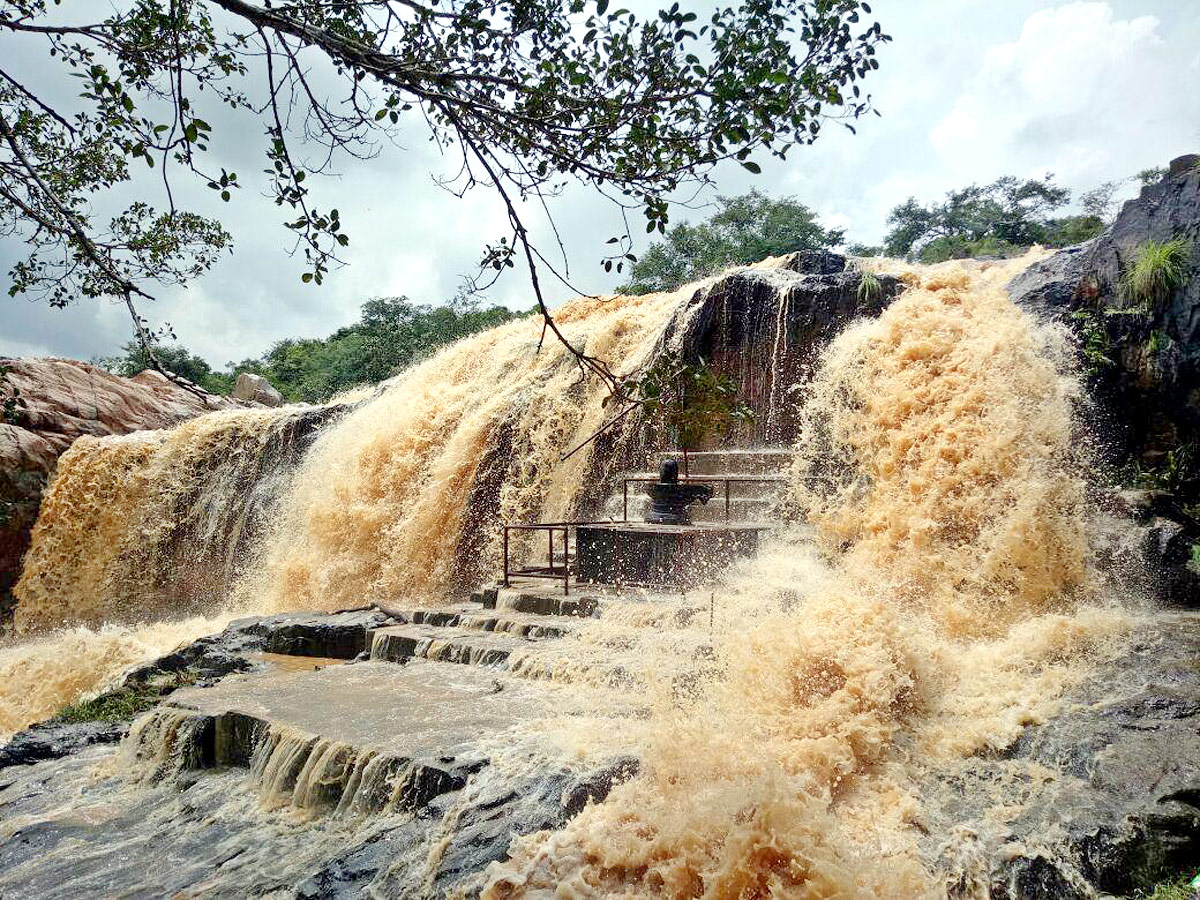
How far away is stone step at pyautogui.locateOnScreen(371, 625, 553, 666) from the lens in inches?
274

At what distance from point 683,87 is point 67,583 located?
16.7 metres

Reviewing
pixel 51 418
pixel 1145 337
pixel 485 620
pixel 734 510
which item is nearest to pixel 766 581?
pixel 734 510

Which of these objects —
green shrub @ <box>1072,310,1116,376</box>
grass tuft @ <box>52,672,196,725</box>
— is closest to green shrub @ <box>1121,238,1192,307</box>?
green shrub @ <box>1072,310,1116,376</box>

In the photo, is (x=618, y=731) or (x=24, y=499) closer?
(x=618, y=731)

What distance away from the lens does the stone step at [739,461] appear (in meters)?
9.66

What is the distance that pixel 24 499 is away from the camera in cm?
1574

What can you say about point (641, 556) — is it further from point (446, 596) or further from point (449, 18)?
point (449, 18)

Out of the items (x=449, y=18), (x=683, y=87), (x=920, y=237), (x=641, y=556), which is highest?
(x=920, y=237)

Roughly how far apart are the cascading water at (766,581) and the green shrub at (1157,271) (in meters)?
0.97

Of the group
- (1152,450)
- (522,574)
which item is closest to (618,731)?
(522,574)

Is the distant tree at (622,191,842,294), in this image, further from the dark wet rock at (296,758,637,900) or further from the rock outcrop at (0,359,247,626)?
A: the dark wet rock at (296,758,637,900)

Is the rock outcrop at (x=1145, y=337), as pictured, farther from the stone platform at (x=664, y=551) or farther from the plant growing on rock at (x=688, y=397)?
the plant growing on rock at (x=688, y=397)

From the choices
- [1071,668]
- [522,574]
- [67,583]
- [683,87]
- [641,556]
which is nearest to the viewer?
[683,87]

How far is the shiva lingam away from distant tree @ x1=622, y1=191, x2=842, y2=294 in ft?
67.5
